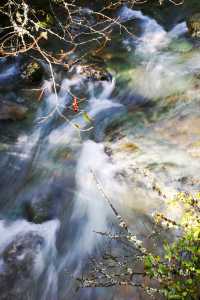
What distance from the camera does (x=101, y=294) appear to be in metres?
4.24

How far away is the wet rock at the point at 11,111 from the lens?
7.57 metres

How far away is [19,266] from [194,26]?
6719mm

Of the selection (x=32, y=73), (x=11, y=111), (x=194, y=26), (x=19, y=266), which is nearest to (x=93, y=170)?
(x=19, y=266)

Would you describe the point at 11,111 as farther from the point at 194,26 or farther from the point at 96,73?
the point at 194,26

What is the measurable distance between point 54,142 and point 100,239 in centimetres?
258

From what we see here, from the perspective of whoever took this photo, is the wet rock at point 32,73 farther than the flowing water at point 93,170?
Yes

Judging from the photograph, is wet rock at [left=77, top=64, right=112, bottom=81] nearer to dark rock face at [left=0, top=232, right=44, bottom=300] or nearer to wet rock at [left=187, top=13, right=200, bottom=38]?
wet rock at [left=187, top=13, right=200, bottom=38]

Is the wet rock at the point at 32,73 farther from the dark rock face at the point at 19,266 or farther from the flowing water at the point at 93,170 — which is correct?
the dark rock face at the point at 19,266

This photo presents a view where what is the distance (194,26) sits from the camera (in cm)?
898

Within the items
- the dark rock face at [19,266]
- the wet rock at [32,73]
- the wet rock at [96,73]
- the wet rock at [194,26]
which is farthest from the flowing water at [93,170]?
the wet rock at [194,26]

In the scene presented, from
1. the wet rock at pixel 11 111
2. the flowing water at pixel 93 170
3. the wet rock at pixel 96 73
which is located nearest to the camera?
the flowing water at pixel 93 170

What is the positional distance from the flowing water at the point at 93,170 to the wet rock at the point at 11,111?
0.32 m

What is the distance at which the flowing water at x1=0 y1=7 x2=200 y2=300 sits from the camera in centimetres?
482

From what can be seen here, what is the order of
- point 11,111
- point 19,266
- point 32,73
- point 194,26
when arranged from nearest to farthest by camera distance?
point 19,266
point 11,111
point 32,73
point 194,26
